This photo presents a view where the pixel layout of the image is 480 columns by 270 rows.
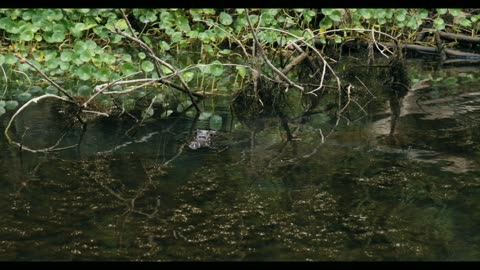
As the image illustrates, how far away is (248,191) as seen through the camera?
12.1 feet

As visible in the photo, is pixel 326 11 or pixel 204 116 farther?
pixel 326 11

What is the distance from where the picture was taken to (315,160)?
427 centimetres

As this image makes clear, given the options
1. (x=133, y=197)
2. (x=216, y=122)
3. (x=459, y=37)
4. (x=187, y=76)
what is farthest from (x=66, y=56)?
(x=459, y=37)

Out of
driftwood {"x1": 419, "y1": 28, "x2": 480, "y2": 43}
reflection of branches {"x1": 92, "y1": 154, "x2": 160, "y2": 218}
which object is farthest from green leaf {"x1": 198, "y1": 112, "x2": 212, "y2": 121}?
driftwood {"x1": 419, "y1": 28, "x2": 480, "y2": 43}

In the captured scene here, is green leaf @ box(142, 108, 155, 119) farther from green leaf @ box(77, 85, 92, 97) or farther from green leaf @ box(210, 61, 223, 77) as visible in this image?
green leaf @ box(77, 85, 92, 97)

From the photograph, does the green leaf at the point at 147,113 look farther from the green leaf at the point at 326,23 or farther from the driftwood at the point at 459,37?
the driftwood at the point at 459,37

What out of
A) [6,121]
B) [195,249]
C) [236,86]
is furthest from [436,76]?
[195,249]

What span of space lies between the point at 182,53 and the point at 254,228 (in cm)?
536

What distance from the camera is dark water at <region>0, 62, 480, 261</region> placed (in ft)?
9.73

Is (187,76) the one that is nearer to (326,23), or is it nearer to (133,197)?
(326,23)

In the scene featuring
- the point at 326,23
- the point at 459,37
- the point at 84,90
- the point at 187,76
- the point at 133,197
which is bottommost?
the point at 133,197

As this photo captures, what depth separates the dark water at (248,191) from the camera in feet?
9.73

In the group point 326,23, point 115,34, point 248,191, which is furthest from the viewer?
point 326,23

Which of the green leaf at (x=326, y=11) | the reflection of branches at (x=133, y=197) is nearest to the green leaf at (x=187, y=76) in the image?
the green leaf at (x=326, y=11)
